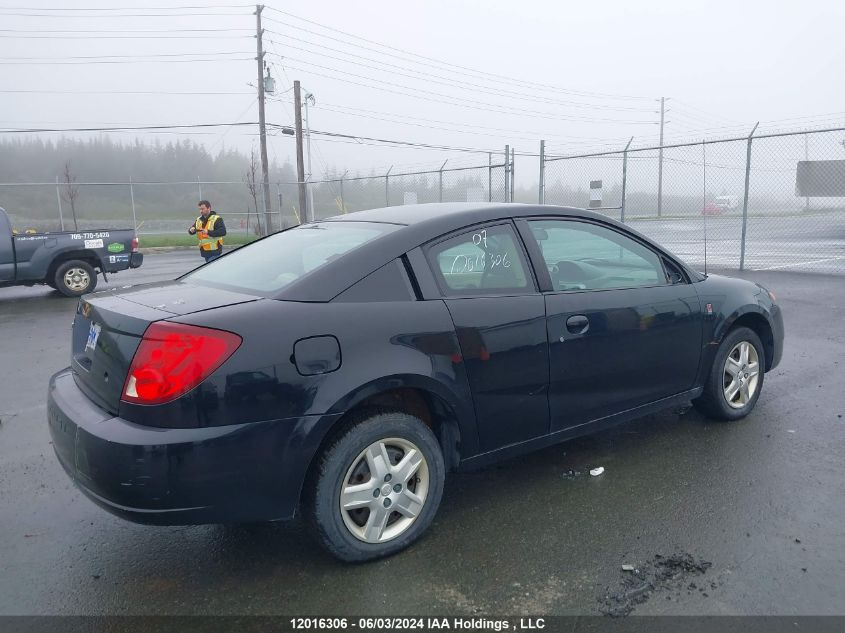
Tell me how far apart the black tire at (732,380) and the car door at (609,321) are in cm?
28

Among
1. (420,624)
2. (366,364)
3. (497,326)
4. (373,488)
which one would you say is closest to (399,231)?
(497,326)

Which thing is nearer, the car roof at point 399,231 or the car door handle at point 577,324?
the car roof at point 399,231

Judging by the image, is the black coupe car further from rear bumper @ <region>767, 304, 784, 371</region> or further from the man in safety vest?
the man in safety vest

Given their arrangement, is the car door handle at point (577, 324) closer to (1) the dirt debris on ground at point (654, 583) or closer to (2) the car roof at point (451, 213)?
(2) the car roof at point (451, 213)

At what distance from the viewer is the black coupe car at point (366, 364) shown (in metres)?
2.60

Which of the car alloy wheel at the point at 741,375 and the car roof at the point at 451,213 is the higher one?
the car roof at the point at 451,213

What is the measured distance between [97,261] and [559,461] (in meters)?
10.4

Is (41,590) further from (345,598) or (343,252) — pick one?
(343,252)

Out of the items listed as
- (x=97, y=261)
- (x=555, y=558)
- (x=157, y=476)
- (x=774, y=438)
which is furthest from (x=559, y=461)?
(x=97, y=261)

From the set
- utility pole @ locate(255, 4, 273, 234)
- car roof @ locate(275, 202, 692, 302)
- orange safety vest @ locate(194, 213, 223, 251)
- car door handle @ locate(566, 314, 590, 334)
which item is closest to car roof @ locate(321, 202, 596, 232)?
car roof @ locate(275, 202, 692, 302)

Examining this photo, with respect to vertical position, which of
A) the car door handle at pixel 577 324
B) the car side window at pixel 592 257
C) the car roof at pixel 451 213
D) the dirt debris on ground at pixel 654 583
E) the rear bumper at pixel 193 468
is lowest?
the dirt debris on ground at pixel 654 583

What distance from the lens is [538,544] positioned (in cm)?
310

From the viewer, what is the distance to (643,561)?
9.64 ft

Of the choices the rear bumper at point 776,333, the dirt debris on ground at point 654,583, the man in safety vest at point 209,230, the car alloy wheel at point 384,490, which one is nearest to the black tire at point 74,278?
the man in safety vest at point 209,230
